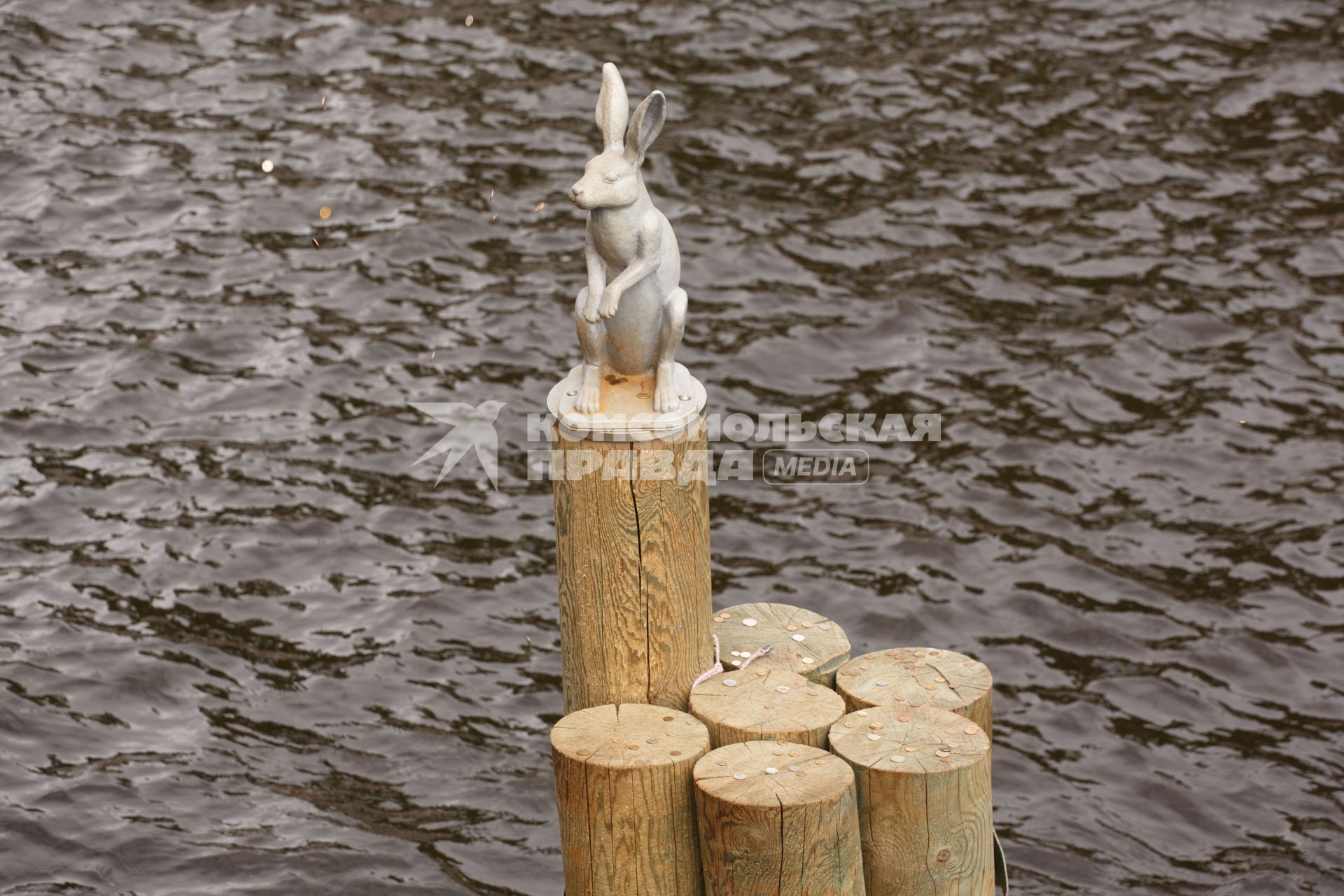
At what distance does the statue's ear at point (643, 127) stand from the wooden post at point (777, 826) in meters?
1.83

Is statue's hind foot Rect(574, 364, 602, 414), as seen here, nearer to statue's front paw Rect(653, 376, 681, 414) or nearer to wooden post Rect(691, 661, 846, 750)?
statue's front paw Rect(653, 376, 681, 414)

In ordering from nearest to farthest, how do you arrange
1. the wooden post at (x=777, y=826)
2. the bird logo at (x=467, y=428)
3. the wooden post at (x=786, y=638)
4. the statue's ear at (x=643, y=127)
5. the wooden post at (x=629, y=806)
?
the wooden post at (x=777, y=826) → the wooden post at (x=629, y=806) → the statue's ear at (x=643, y=127) → the wooden post at (x=786, y=638) → the bird logo at (x=467, y=428)

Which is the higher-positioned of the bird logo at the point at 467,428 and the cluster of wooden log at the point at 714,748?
the cluster of wooden log at the point at 714,748

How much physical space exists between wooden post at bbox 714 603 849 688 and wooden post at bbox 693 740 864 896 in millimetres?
618

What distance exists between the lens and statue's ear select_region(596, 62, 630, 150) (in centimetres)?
472

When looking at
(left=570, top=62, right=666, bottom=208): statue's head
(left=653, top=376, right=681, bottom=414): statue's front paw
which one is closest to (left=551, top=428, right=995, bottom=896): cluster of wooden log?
(left=653, top=376, right=681, bottom=414): statue's front paw

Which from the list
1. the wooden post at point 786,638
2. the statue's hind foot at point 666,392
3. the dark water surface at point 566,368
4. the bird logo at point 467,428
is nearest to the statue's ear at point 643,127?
the statue's hind foot at point 666,392

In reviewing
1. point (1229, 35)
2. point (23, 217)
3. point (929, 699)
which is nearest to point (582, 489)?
point (929, 699)

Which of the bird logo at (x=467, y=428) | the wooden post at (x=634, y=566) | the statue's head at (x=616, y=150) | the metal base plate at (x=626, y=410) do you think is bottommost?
the bird logo at (x=467, y=428)

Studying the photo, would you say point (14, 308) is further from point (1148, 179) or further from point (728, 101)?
point (1148, 179)

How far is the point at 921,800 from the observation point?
471cm

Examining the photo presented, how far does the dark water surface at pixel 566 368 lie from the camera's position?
7.73 m

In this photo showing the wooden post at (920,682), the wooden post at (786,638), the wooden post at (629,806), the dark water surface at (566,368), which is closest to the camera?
the wooden post at (629,806)

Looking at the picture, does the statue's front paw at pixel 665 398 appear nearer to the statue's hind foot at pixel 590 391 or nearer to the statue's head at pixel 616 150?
the statue's hind foot at pixel 590 391
